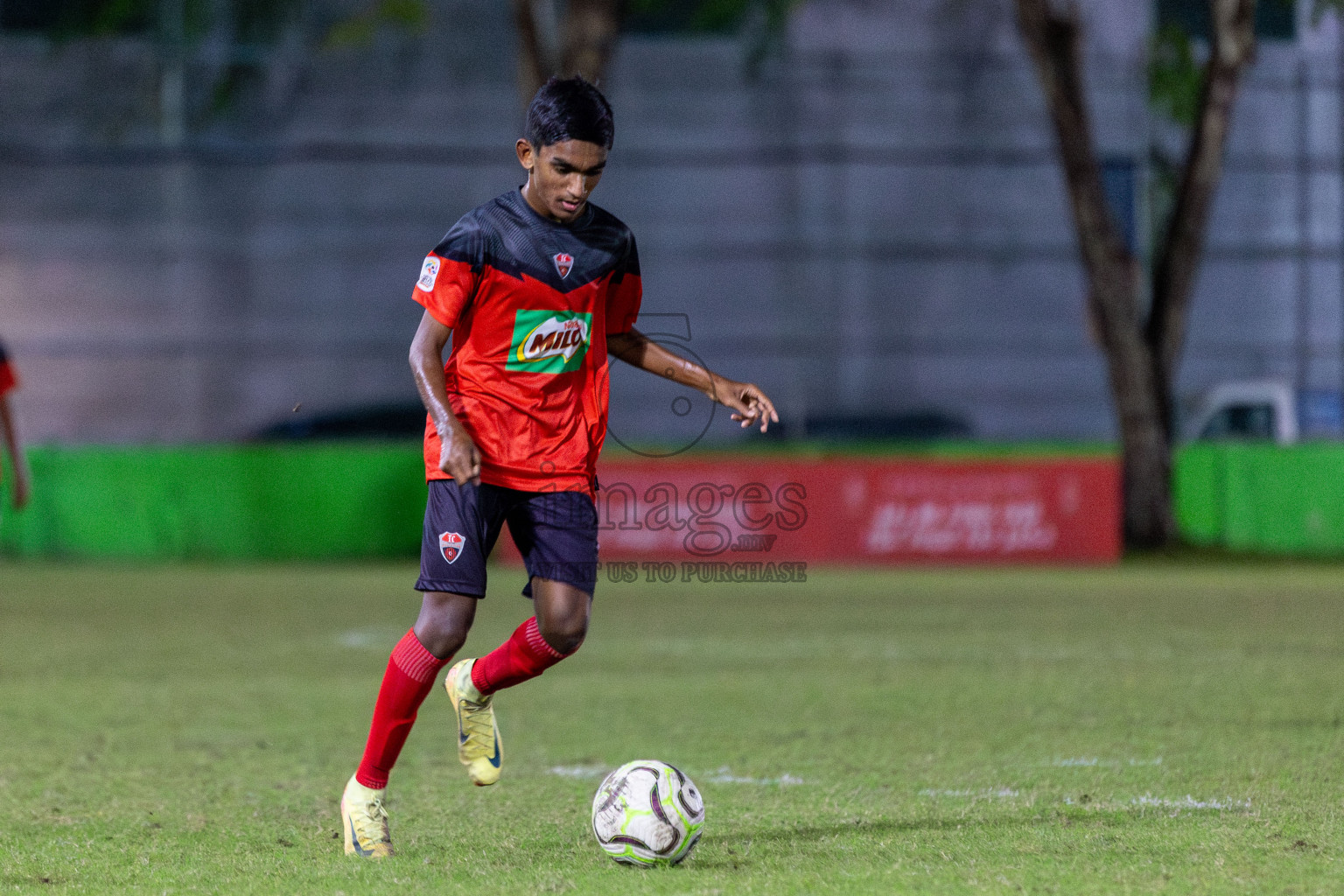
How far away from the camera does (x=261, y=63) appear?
2636 centimetres

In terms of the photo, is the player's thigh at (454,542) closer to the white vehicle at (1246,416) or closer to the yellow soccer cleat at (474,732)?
the yellow soccer cleat at (474,732)

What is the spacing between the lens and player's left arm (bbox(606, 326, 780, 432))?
15.7ft

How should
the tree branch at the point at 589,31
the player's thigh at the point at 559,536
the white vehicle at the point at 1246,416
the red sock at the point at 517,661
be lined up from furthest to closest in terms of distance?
the white vehicle at the point at 1246,416 → the tree branch at the point at 589,31 → the red sock at the point at 517,661 → the player's thigh at the point at 559,536

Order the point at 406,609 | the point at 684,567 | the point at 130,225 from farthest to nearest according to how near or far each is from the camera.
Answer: the point at 130,225 < the point at 684,567 < the point at 406,609

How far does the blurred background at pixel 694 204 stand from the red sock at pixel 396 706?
819 inches

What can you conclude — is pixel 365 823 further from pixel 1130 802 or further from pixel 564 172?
pixel 1130 802

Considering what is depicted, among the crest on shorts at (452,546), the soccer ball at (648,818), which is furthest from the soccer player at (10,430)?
the soccer ball at (648,818)

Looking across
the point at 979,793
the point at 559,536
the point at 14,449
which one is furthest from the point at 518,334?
the point at 14,449

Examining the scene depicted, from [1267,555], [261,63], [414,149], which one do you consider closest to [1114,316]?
[1267,555]

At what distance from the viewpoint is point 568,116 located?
439cm

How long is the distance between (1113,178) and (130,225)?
50.0 feet

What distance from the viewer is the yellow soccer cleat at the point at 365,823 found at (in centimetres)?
434

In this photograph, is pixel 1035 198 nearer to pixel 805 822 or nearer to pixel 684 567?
pixel 684 567

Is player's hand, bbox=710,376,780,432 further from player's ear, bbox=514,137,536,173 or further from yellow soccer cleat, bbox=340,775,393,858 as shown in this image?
yellow soccer cleat, bbox=340,775,393,858
